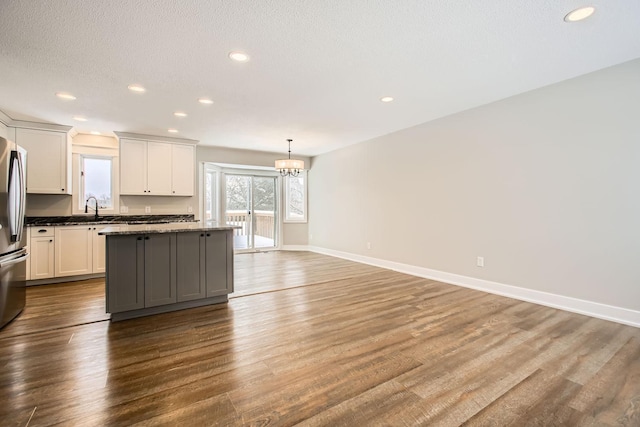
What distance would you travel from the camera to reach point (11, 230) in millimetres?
2910

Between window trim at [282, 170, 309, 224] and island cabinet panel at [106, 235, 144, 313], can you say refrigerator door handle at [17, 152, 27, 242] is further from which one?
window trim at [282, 170, 309, 224]

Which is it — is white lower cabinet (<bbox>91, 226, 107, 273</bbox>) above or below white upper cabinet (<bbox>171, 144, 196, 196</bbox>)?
below

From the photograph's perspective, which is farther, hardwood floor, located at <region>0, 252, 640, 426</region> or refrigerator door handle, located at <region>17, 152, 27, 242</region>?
refrigerator door handle, located at <region>17, 152, 27, 242</region>

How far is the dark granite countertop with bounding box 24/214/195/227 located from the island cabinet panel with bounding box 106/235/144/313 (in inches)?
101

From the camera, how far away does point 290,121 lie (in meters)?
4.61

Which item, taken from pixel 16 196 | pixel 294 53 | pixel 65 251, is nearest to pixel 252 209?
pixel 65 251

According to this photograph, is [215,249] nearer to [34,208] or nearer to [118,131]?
[118,131]

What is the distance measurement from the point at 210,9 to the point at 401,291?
3664 millimetres

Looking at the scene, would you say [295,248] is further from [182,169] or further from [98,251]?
[98,251]

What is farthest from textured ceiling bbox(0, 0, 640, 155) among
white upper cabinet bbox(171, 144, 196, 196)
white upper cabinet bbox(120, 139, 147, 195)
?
white upper cabinet bbox(171, 144, 196, 196)

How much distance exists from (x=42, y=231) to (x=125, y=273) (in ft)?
8.86

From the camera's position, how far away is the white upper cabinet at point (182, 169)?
18.8 ft

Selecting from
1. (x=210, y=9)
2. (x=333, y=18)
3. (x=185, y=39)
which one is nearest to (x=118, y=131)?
(x=185, y=39)

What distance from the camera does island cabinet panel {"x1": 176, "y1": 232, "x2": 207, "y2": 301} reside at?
3285mm
